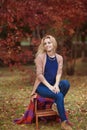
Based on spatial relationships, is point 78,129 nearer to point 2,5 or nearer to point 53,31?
point 2,5

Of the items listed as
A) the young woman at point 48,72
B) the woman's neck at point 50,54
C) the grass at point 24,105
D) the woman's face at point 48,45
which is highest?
the woman's face at point 48,45

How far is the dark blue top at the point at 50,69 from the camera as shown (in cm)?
772

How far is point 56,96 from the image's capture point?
748 cm

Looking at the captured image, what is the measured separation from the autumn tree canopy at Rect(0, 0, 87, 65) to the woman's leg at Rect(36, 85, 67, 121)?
2684 mm

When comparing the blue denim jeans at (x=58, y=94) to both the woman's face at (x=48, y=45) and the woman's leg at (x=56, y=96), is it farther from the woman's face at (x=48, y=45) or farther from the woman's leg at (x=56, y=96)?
the woman's face at (x=48, y=45)

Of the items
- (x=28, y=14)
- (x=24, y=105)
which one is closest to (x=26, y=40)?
(x=28, y=14)

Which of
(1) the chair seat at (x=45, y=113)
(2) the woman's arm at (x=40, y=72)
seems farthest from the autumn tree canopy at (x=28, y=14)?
(1) the chair seat at (x=45, y=113)

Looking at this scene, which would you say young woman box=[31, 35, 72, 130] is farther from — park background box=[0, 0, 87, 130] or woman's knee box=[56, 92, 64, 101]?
park background box=[0, 0, 87, 130]

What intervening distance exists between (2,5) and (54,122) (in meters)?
3.21

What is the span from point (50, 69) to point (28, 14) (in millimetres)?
3689

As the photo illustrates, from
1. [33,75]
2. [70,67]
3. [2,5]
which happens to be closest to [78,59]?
[70,67]

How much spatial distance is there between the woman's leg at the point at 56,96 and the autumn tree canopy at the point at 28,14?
2684 millimetres

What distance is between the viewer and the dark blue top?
7723 mm

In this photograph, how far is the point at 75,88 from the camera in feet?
46.0
